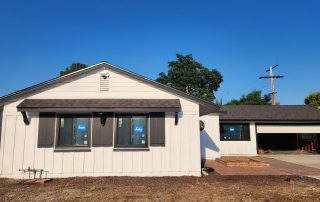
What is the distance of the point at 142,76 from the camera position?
949cm

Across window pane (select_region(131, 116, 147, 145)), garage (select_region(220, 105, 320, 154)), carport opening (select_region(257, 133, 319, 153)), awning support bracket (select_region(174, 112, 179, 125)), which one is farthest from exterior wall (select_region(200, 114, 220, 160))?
carport opening (select_region(257, 133, 319, 153))

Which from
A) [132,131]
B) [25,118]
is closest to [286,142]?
[132,131]

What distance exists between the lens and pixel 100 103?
9.09 m

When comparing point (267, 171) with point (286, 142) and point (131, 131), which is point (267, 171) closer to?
point (131, 131)

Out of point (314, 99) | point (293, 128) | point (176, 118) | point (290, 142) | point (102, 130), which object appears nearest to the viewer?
point (102, 130)

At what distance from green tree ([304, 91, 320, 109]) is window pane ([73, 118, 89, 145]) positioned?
34568 millimetres

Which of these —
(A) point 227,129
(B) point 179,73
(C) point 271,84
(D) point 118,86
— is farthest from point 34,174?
(B) point 179,73

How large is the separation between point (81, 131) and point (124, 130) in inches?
67.7

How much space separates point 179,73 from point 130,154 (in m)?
39.5

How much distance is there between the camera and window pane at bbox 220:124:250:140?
1773 centimetres

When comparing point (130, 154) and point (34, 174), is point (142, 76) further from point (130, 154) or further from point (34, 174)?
point (34, 174)

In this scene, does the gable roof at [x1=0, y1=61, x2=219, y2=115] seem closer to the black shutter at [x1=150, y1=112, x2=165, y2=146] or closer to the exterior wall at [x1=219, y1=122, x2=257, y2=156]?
the black shutter at [x1=150, y1=112, x2=165, y2=146]

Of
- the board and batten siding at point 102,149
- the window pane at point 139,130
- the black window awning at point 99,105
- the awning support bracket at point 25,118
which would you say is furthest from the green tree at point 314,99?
the awning support bracket at point 25,118

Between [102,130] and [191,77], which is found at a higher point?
[191,77]
